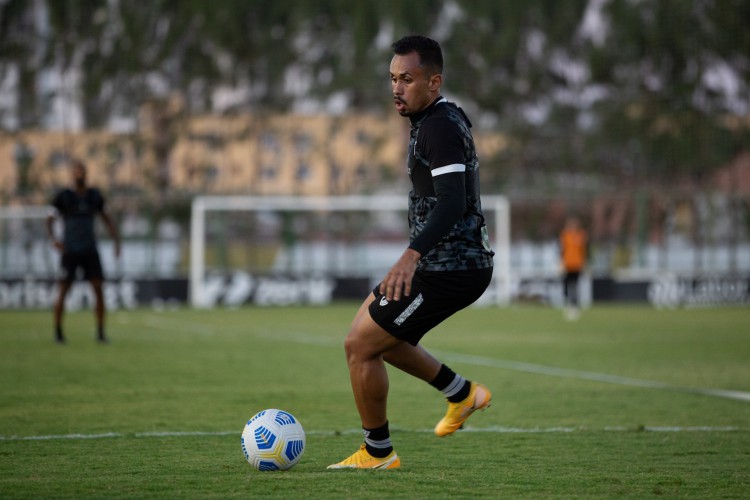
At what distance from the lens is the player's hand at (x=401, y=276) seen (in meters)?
5.41

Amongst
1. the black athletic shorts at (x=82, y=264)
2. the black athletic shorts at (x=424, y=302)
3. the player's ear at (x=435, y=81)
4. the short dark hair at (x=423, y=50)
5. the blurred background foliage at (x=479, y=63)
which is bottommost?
the black athletic shorts at (x=82, y=264)

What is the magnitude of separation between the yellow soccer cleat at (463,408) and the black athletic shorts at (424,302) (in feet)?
1.96

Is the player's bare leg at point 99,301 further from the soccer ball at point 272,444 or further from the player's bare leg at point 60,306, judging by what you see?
the soccer ball at point 272,444

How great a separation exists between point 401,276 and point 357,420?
10.1 ft

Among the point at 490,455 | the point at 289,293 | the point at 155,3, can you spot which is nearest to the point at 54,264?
the point at 289,293

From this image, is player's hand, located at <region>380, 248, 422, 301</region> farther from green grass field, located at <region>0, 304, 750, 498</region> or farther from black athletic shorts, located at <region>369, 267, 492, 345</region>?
green grass field, located at <region>0, 304, 750, 498</region>

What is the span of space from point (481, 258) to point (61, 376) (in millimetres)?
6751

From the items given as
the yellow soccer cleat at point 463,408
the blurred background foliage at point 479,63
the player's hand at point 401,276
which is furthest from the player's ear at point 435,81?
the blurred background foliage at point 479,63

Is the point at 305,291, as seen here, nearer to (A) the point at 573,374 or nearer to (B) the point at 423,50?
(A) the point at 573,374

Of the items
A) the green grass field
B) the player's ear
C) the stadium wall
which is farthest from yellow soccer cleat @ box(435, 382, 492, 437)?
the stadium wall

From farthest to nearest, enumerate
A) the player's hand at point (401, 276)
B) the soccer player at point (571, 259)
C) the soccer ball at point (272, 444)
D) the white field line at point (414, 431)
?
the soccer player at point (571, 259) → the white field line at point (414, 431) → the soccer ball at point (272, 444) → the player's hand at point (401, 276)

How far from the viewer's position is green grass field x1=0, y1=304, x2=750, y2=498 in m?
5.70

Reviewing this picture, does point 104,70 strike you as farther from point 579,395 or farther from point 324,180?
point 579,395

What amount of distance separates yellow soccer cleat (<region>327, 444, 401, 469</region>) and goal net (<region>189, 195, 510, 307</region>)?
23.2 metres
